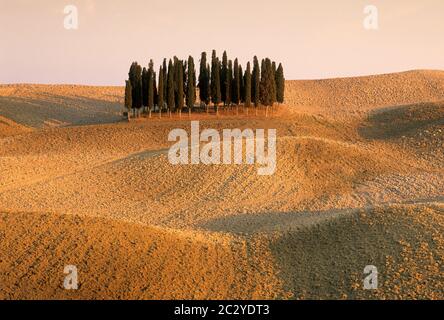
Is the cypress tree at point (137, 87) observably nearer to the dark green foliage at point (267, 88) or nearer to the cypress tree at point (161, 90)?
the cypress tree at point (161, 90)

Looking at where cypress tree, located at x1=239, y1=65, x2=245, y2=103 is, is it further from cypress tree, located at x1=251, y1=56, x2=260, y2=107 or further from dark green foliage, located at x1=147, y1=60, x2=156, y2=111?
dark green foliage, located at x1=147, y1=60, x2=156, y2=111

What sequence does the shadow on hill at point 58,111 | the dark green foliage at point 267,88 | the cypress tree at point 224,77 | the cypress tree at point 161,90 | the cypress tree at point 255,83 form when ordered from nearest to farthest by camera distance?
the cypress tree at point 161,90 < the cypress tree at point 255,83 < the dark green foliage at point 267,88 < the cypress tree at point 224,77 < the shadow on hill at point 58,111

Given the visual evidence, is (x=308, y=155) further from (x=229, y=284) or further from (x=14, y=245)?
(x=14, y=245)

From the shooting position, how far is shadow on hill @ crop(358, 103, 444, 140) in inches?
1716

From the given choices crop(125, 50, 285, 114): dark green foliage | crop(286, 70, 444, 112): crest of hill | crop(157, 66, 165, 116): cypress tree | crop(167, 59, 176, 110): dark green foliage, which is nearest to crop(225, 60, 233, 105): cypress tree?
crop(125, 50, 285, 114): dark green foliage

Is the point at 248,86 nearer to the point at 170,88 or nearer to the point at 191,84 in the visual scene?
the point at 191,84

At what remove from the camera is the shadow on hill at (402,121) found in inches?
1716

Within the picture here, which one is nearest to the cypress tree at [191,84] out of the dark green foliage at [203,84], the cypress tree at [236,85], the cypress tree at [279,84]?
the dark green foliage at [203,84]

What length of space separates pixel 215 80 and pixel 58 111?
25.6m

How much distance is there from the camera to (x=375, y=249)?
15.8m

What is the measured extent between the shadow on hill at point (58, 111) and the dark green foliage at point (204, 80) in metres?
10.1

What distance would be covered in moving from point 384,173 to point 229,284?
2002 centimetres

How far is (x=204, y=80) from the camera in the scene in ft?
169

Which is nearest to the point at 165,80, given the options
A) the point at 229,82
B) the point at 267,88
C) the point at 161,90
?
the point at 161,90
